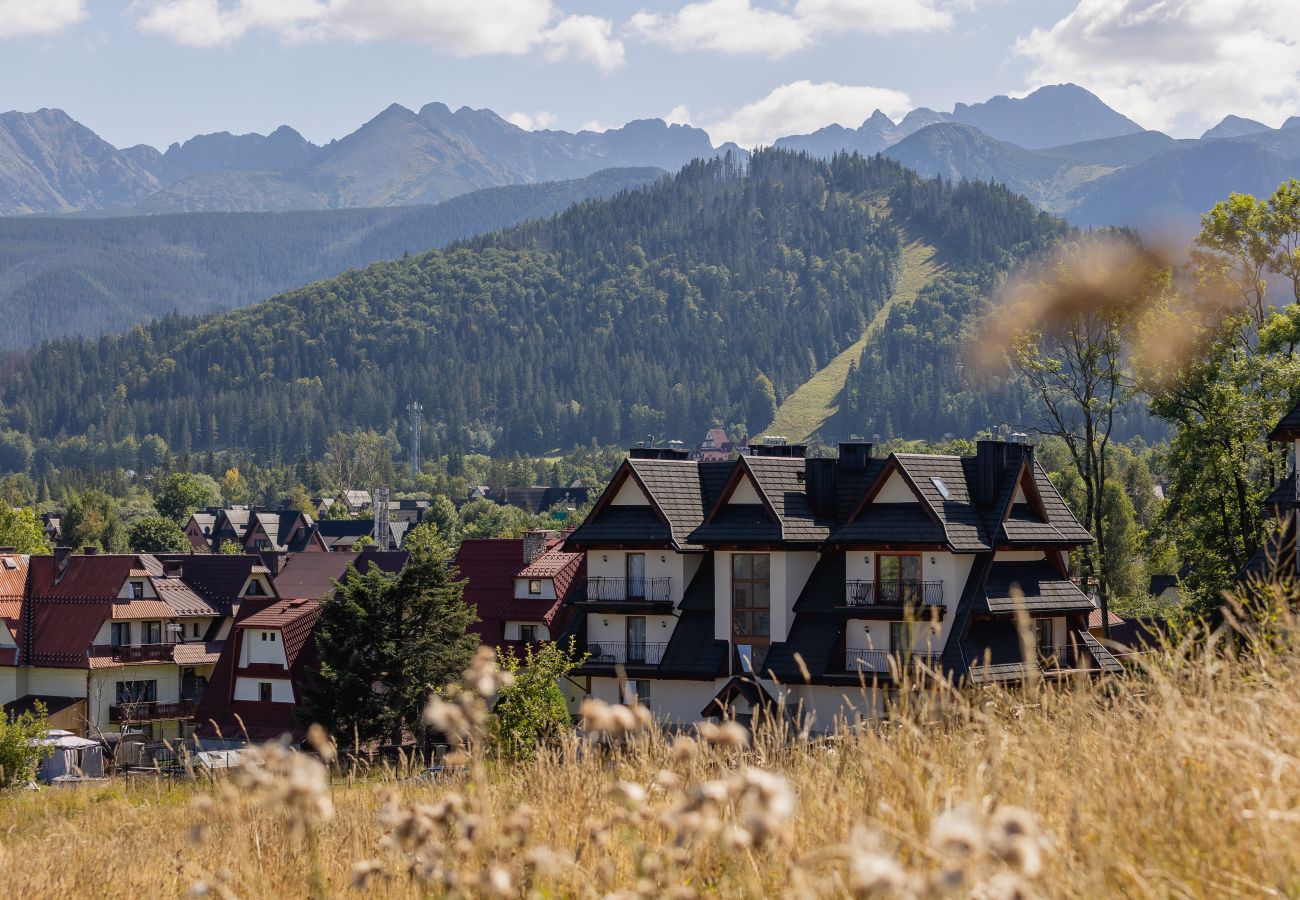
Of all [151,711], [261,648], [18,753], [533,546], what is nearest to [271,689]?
[261,648]

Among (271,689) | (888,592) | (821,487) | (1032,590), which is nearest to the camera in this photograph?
(888,592)

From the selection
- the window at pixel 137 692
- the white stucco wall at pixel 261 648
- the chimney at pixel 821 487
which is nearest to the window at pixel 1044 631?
the chimney at pixel 821 487

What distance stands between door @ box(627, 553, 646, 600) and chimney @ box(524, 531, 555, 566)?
1551cm

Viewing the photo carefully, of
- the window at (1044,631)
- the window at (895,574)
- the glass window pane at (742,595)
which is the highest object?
the window at (895,574)

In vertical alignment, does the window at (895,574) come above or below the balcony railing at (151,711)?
above

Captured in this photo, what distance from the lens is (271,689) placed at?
48156 millimetres

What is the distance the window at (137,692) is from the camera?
174 feet

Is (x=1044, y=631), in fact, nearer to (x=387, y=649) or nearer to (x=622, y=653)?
(x=622, y=653)

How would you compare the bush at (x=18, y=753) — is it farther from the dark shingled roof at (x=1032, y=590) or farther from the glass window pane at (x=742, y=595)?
the dark shingled roof at (x=1032, y=590)

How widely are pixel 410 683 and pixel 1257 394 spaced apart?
2147 cm

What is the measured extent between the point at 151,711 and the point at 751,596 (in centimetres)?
2915

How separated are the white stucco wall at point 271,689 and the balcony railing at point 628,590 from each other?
1657cm

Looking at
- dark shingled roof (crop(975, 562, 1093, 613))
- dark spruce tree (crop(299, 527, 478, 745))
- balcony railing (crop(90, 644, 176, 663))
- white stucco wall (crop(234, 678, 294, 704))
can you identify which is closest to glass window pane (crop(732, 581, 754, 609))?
dark shingled roof (crop(975, 562, 1093, 613))

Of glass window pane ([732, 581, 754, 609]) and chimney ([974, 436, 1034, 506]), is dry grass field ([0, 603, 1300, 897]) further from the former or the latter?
chimney ([974, 436, 1034, 506])
